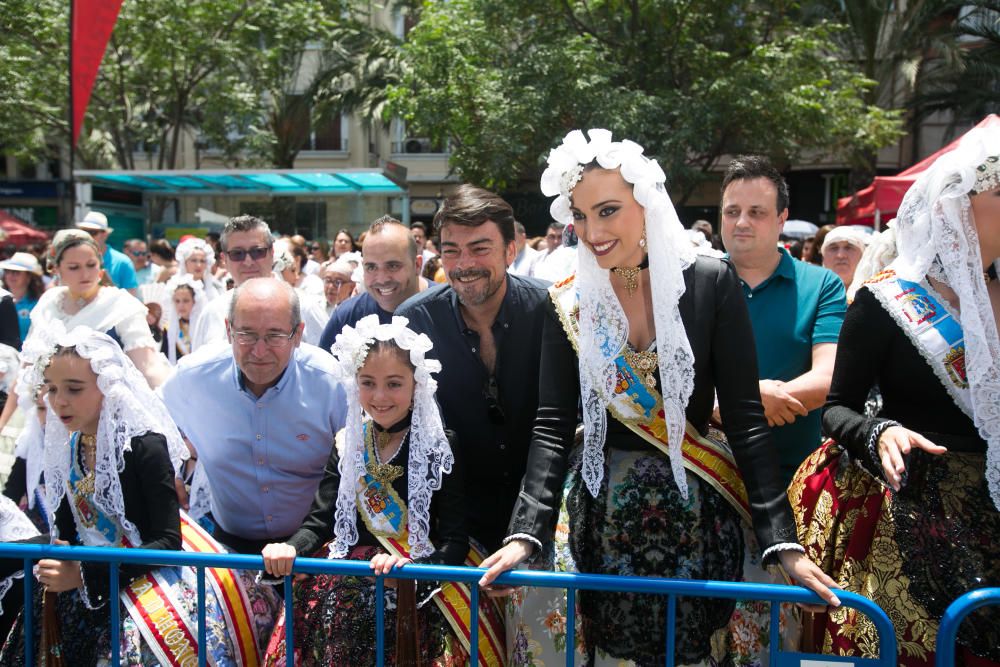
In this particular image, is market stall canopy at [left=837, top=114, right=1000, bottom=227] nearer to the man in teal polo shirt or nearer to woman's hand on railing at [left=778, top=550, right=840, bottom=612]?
the man in teal polo shirt

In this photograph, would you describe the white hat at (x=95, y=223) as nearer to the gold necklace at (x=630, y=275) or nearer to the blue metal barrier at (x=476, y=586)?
the blue metal barrier at (x=476, y=586)

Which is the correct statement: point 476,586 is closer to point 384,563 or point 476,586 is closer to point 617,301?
point 384,563

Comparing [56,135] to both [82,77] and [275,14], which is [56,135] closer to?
[275,14]

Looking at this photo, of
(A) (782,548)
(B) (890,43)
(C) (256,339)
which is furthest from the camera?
(B) (890,43)

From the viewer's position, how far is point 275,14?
19.7 meters

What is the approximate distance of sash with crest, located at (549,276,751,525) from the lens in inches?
88.6

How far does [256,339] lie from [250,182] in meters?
15.1

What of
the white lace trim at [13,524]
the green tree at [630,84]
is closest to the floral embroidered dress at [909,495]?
the white lace trim at [13,524]

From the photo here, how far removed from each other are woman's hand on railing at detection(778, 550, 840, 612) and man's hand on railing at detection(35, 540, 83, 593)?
206 cm

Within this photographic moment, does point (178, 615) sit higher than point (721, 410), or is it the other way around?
point (721, 410)

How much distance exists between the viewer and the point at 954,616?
2.00 metres

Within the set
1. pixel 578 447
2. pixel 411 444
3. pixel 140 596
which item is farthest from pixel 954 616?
pixel 140 596

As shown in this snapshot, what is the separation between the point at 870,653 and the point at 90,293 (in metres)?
4.95

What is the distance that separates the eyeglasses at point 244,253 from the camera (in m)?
5.10
